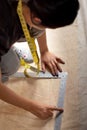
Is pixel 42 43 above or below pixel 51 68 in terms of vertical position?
above

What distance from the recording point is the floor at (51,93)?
1.14 m

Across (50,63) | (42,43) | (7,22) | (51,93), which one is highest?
(7,22)

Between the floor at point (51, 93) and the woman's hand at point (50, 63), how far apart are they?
50 millimetres

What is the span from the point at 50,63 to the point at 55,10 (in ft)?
1.87

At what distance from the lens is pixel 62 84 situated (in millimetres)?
1283

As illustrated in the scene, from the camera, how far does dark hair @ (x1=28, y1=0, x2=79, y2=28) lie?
737 millimetres

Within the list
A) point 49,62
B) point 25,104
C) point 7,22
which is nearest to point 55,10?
point 7,22

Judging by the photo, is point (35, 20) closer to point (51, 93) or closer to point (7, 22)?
point (7, 22)

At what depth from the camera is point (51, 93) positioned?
1.25 meters

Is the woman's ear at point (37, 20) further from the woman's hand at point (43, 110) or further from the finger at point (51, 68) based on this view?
the finger at point (51, 68)

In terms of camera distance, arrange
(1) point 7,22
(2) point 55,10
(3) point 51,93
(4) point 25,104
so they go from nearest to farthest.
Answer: (2) point 55,10 < (1) point 7,22 < (4) point 25,104 < (3) point 51,93

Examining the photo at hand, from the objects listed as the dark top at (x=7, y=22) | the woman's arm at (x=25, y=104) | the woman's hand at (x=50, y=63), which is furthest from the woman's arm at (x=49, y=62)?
the dark top at (x=7, y=22)

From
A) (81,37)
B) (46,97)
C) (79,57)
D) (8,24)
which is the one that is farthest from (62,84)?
(8,24)

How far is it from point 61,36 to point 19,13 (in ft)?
2.28
